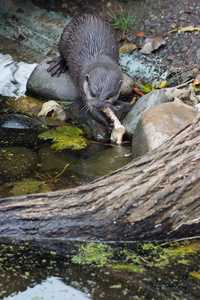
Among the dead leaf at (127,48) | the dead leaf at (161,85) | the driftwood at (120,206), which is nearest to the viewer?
the driftwood at (120,206)

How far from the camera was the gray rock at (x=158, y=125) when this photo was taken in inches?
136

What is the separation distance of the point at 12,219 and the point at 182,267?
3.04ft

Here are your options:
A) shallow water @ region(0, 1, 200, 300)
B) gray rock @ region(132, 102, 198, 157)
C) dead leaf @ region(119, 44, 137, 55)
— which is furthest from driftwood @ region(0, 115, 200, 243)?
dead leaf @ region(119, 44, 137, 55)

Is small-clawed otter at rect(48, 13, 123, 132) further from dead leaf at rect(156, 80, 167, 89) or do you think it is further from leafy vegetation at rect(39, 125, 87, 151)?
dead leaf at rect(156, 80, 167, 89)

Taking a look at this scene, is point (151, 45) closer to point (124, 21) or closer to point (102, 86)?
point (124, 21)

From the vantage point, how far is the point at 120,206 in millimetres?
2264

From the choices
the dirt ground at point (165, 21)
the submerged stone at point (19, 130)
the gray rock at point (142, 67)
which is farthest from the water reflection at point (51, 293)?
the dirt ground at point (165, 21)

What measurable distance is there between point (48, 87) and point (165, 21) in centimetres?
182

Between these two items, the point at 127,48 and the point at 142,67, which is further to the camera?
the point at 127,48

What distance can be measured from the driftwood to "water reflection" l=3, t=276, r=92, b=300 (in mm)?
337

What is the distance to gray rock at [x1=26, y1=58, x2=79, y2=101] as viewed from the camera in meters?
4.74

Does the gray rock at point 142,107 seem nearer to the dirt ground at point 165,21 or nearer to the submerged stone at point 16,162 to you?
the dirt ground at point 165,21

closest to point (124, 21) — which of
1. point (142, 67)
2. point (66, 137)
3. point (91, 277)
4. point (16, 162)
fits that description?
point (142, 67)

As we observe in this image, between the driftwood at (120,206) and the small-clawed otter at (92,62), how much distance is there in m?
1.78
